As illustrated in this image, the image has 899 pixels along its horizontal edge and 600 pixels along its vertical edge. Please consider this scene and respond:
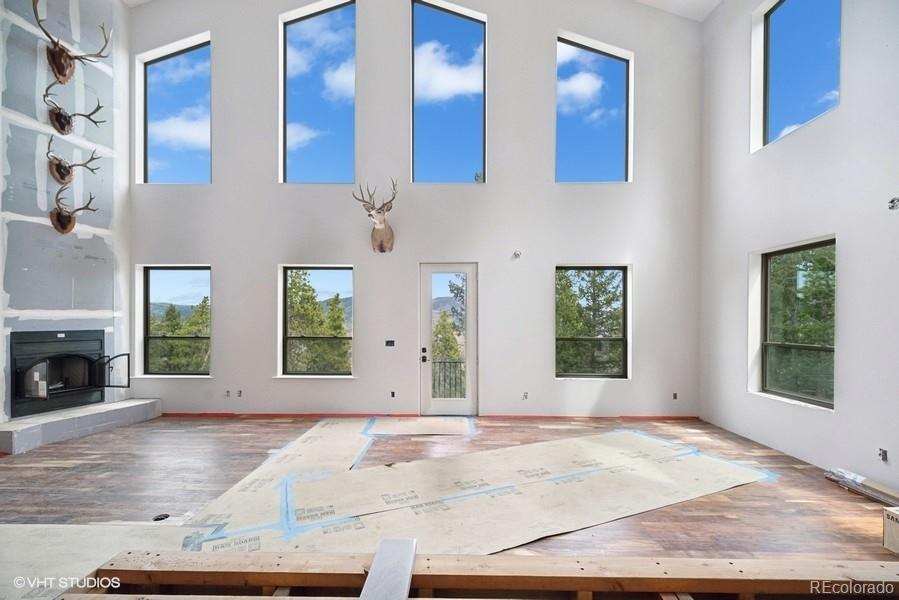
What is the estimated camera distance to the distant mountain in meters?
6.66

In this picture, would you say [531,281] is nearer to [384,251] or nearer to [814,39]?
[384,251]

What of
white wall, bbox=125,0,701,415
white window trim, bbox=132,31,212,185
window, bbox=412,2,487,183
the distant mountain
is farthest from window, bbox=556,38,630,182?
the distant mountain

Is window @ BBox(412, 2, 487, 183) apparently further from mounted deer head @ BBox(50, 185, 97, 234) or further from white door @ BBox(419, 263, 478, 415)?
mounted deer head @ BBox(50, 185, 97, 234)

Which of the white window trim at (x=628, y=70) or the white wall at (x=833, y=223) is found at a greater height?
the white window trim at (x=628, y=70)

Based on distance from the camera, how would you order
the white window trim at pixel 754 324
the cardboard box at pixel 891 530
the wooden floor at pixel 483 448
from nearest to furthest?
1. the cardboard box at pixel 891 530
2. the wooden floor at pixel 483 448
3. the white window trim at pixel 754 324

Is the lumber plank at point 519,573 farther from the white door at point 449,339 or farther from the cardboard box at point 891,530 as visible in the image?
the white door at point 449,339

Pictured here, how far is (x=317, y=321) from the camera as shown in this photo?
6.62 meters

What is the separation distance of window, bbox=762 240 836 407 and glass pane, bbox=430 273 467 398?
369cm

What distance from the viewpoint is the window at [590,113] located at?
21.6ft

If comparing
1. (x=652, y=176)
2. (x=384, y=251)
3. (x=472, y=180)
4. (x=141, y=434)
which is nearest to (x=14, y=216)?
(x=141, y=434)

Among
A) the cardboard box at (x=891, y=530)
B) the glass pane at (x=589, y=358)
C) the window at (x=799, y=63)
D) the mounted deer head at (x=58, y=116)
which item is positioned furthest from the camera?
the glass pane at (x=589, y=358)

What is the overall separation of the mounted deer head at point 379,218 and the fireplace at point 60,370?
3843 millimetres

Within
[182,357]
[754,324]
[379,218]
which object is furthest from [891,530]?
[182,357]

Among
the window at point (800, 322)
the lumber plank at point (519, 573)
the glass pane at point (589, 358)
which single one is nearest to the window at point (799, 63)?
the window at point (800, 322)
